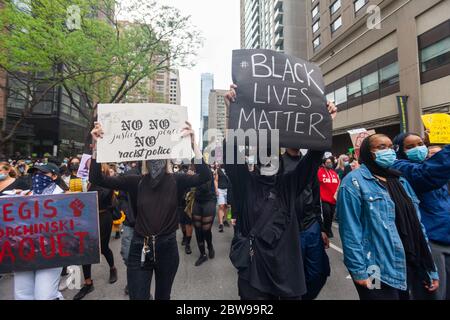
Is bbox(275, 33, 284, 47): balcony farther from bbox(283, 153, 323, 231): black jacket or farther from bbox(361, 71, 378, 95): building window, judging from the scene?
bbox(283, 153, 323, 231): black jacket

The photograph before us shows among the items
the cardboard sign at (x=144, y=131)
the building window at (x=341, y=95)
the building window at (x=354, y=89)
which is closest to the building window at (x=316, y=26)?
the building window at (x=341, y=95)

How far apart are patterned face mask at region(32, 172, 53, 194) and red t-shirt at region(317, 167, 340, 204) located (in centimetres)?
499

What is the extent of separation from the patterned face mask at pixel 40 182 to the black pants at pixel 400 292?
324 centimetres

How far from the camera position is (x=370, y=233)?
Result: 6.94 feet

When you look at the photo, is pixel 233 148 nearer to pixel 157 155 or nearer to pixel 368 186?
pixel 157 155

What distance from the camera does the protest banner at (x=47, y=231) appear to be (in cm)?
249

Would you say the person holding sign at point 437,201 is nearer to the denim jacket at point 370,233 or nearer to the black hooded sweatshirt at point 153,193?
the denim jacket at point 370,233

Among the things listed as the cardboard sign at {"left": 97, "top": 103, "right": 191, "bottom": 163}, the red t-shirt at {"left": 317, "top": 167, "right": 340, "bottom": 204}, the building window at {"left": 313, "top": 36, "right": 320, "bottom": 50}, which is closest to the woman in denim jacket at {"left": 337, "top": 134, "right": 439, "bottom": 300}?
the cardboard sign at {"left": 97, "top": 103, "right": 191, "bottom": 163}

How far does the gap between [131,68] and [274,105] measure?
14.7 meters

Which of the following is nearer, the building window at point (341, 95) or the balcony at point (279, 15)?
the building window at point (341, 95)

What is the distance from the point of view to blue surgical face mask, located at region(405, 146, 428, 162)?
266 cm

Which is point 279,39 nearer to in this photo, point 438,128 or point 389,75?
point 389,75
